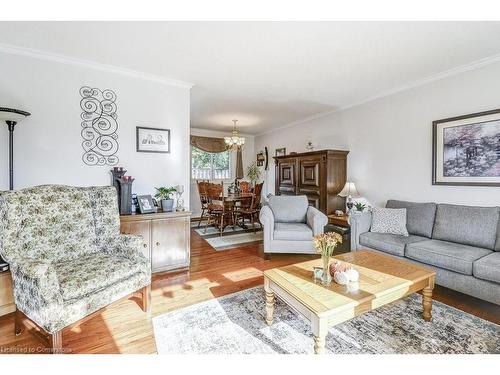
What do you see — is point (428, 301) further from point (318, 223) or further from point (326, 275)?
point (318, 223)

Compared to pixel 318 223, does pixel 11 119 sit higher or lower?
higher

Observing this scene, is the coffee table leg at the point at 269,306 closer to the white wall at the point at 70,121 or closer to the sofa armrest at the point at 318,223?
the sofa armrest at the point at 318,223

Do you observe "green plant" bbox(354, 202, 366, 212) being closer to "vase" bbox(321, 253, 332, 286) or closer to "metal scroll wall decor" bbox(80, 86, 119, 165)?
"vase" bbox(321, 253, 332, 286)

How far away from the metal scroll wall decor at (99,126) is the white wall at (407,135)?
3.66m

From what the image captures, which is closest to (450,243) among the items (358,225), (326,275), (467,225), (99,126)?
(467,225)

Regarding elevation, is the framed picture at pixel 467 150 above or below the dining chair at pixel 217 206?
above

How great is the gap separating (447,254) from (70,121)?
402 centimetres

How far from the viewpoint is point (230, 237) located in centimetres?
446

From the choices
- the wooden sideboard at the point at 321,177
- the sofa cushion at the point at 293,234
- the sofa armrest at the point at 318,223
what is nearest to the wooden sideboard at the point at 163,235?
the sofa cushion at the point at 293,234

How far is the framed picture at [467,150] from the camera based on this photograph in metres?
2.66

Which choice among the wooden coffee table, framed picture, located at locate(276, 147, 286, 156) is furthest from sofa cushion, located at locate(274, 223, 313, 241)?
framed picture, located at locate(276, 147, 286, 156)

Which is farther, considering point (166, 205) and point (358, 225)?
point (358, 225)

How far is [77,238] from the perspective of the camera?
6.89 ft

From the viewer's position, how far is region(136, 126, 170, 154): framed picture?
10.1 ft
